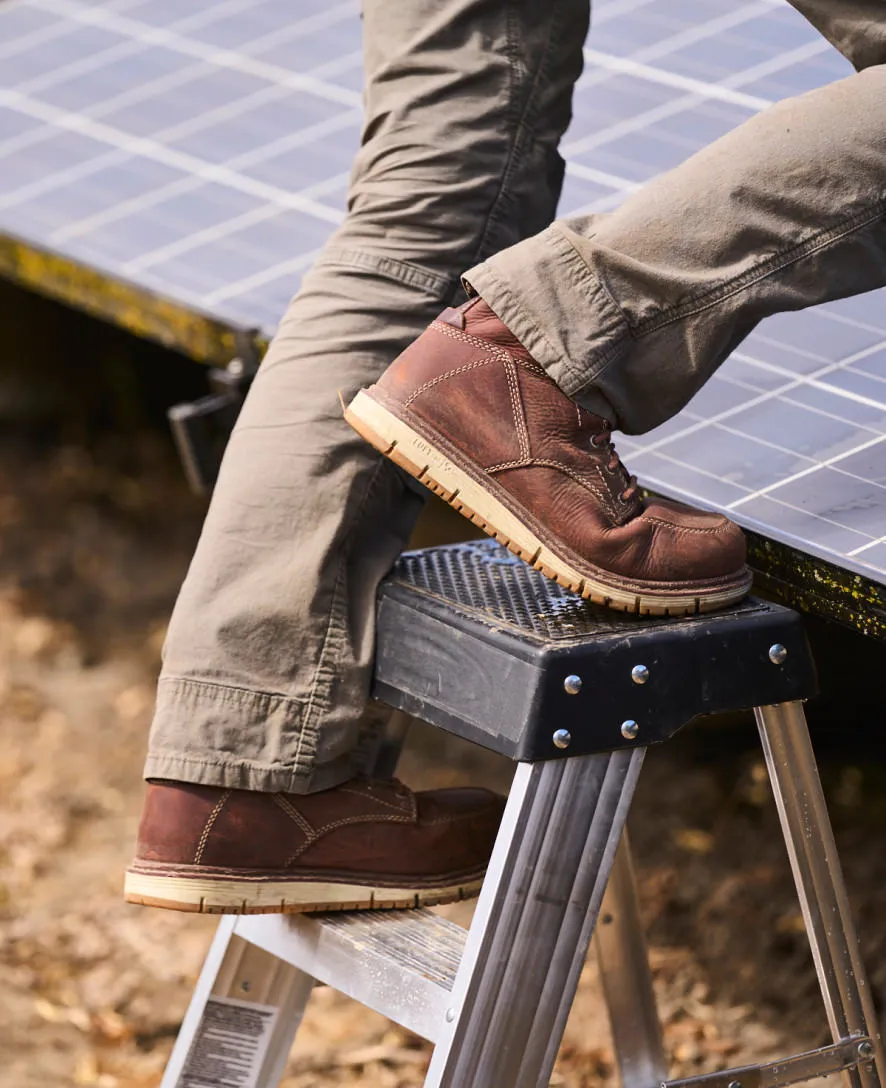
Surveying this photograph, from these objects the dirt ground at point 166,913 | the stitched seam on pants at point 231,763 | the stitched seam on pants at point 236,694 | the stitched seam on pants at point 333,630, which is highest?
the stitched seam on pants at point 333,630

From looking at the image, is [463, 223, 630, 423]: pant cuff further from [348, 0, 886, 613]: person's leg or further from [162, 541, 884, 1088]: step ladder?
[162, 541, 884, 1088]: step ladder

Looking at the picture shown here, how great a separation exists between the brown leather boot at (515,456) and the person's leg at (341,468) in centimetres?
18

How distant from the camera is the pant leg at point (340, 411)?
172cm

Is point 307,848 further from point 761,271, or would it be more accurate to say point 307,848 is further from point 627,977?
point 761,271

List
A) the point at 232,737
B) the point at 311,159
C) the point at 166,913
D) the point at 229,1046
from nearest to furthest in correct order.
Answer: the point at 232,737, the point at 229,1046, the point at 166,913, the point at 311,159

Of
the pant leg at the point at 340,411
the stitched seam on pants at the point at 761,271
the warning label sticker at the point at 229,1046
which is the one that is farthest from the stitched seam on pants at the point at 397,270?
the warning label sticker at the point at 229,1046

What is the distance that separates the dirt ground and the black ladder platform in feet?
3.15

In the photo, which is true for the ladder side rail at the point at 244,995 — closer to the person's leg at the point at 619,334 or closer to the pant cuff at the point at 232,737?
the pant cuff at the point at 232,737

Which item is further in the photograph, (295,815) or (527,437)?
(295,815)

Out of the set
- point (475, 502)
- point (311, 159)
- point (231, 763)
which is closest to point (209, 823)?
point (231, 763)

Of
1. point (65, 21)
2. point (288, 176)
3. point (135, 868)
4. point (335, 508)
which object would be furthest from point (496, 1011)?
point (65, 21)

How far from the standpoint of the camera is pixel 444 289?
1805mm

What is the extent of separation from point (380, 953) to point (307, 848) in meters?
0.14

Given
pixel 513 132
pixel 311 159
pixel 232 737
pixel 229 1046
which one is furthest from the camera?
pixel 311 159
